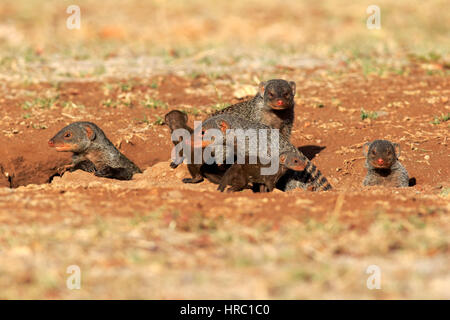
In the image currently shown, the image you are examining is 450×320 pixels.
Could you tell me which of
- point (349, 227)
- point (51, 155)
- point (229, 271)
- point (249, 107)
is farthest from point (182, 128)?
point (229, 271)

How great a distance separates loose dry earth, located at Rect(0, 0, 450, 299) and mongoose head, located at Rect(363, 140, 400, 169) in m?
0.47

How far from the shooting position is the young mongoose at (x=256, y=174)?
6.03 metres

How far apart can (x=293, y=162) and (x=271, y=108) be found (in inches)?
53.1

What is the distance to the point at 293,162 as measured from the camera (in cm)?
607

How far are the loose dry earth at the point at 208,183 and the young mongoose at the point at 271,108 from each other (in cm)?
54

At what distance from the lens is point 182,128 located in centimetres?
713

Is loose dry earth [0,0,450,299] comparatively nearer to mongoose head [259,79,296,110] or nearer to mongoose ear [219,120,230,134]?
mongoose ear [219,120,230,134]

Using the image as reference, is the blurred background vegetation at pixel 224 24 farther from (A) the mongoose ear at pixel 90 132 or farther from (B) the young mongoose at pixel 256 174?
(B) the young mongoose at pixel 256 174

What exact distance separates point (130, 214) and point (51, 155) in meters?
3.56

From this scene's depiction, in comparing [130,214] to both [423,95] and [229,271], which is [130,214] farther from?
[423,95]

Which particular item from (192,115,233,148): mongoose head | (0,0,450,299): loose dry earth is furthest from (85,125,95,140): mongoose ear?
(192,115,233,148): mongoose head

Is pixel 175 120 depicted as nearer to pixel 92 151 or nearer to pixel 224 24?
pixel 92 151

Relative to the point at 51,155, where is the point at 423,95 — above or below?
above

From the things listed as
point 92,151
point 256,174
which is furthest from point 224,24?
point 256,174
